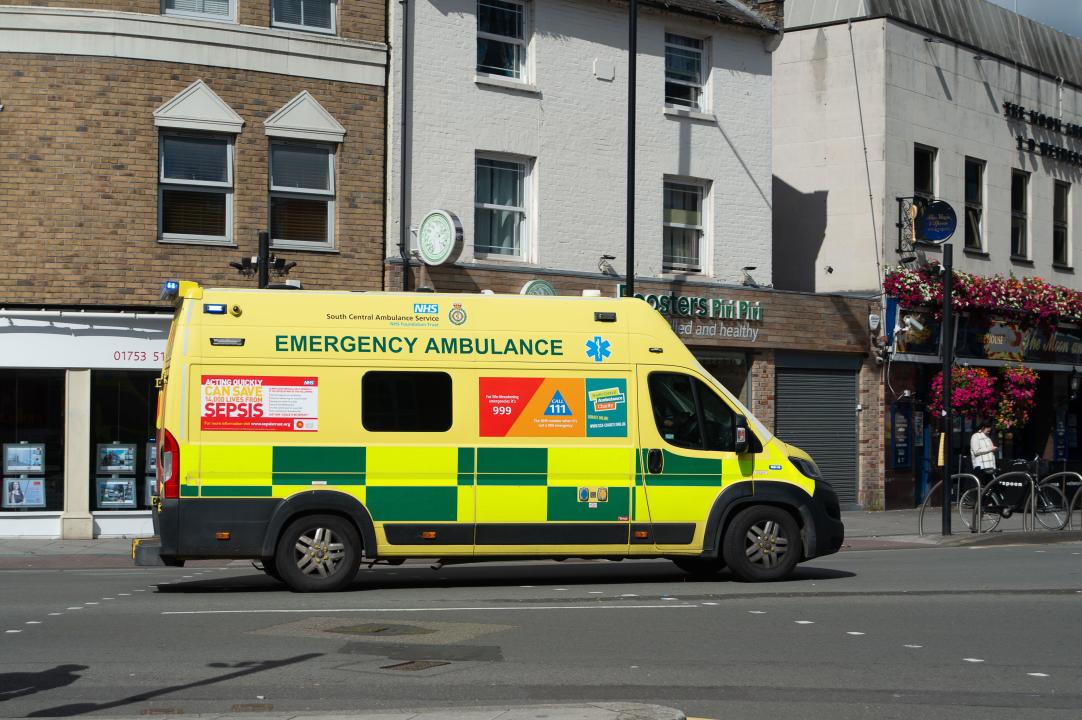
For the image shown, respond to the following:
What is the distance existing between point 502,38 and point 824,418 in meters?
9.31

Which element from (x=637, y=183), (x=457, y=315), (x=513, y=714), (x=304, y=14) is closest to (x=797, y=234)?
(x=637, y=183)

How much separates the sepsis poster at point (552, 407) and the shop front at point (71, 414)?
7.98 meters

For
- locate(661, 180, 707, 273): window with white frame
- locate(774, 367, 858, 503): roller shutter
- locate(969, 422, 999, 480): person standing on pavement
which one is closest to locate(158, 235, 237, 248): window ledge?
locate(661, 180, 707, 273): window with white frame

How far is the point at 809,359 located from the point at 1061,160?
10.4 metres

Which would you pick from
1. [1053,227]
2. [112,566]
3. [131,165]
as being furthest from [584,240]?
[1053,227]

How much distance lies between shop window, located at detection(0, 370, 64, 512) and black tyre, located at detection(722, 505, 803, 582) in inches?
414

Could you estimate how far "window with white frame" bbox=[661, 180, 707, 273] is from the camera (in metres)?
24.5

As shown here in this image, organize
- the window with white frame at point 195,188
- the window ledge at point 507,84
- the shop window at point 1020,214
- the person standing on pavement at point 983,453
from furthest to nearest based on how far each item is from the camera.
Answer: the shop window at point 1020,214, the person standing on pavement at point 983,453, the window ledge at point 507,84, the window with white frame at point 195,188

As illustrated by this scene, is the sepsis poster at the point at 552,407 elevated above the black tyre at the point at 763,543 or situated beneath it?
elevated above

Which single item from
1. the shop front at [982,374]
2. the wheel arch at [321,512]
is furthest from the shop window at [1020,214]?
the wheel arch at [321,512]

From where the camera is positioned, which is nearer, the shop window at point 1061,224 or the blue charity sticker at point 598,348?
the blue charity sticker at point 598,348

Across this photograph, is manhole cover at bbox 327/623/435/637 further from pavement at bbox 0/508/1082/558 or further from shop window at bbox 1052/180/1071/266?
shop window at bbox 1052/180/1071/266

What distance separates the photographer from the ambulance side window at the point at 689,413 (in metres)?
13.6

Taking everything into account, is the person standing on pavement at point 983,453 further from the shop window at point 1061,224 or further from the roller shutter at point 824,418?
the shop window at point 1061,224
